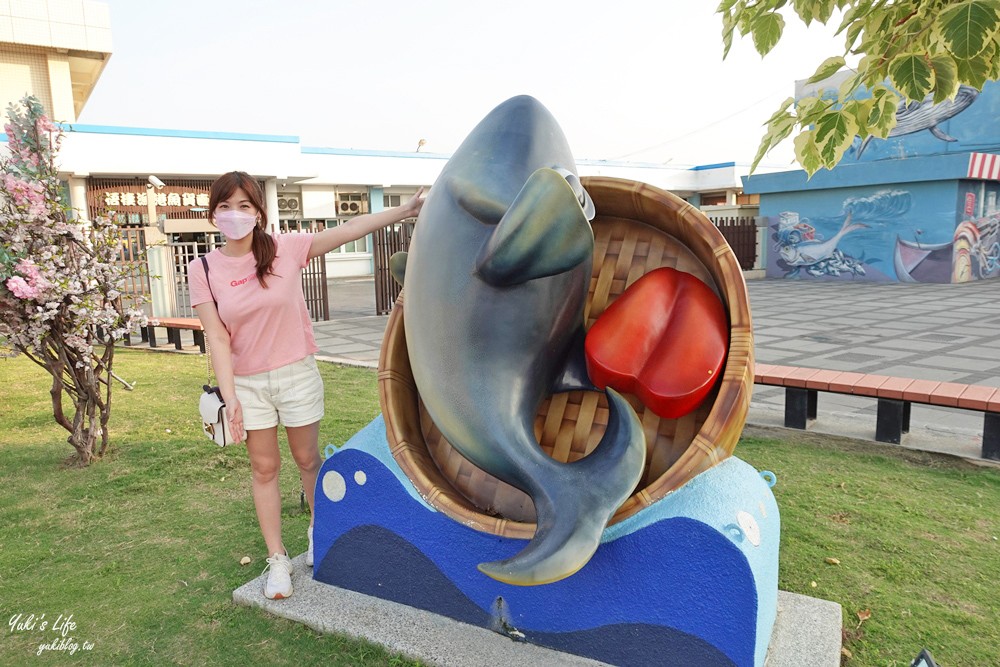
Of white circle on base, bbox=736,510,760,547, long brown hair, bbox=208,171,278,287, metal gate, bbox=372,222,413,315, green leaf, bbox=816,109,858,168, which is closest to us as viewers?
green leaf, bbox=816,109,858,168

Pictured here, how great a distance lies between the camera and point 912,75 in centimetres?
162

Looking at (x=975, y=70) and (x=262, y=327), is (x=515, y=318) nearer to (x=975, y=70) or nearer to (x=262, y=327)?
(x=262, y=327)

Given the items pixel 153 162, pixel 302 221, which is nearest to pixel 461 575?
pixel 153 162

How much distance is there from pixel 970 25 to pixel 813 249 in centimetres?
1870

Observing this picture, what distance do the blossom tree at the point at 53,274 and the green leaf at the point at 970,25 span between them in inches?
178

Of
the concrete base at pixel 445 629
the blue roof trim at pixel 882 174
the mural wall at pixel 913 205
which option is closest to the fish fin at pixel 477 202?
the concrete base at pixel 445 629

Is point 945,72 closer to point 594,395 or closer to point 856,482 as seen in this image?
point 594,395

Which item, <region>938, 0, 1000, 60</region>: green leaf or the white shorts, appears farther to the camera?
the white shorts

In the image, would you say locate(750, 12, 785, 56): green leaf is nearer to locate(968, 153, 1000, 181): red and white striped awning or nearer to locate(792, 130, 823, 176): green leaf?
locate(792, 130, 823, 176): green leaf

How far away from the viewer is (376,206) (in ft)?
84.2

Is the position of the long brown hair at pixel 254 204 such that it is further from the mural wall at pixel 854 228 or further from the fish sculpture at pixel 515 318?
the mural wall at pixel 854 228

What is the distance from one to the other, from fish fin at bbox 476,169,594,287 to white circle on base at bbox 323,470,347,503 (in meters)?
1.25

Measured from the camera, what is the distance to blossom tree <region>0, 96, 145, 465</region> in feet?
13.7

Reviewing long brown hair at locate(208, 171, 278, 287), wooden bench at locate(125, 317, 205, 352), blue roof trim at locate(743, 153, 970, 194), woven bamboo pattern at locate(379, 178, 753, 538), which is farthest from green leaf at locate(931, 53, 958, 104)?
blue roof trim at locate(743, 153, 970, 194)
